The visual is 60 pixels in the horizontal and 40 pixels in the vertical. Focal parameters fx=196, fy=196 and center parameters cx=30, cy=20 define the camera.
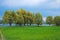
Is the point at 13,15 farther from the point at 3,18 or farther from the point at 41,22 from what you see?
the point at 41,22

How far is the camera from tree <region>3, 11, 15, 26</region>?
306 ft

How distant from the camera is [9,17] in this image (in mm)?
94750

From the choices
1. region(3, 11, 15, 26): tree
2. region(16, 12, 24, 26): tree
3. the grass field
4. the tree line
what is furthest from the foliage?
the grass field

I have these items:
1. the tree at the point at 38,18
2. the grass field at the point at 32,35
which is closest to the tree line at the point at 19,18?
the tree at the point at 38,18

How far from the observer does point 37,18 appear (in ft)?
367

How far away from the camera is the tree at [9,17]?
93.2 metres

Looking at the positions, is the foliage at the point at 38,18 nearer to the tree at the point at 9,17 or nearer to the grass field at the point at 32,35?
the tree at the point at 9,17

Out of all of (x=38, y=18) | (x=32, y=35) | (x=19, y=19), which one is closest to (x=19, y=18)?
(x=19, y=19)

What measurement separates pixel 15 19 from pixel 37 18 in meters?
21.8

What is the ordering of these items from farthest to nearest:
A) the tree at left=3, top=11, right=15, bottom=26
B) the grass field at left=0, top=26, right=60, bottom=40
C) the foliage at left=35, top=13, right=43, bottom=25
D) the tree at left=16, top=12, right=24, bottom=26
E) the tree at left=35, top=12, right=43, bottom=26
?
the foliage at left=35, top=13, right=43, bottom=25 < the tree at left=35, top=12, right=43, bottom=26 < the tree at left=3, top=11, right=15, bottom=26 < the tree at left=16, top=12, right=24, bottom=26 < the grass field at left=0, top=26, right=60, bottom=40

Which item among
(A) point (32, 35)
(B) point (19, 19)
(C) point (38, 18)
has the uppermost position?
(C) point (38, 18)

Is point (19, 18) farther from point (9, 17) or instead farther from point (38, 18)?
point (38, 18)

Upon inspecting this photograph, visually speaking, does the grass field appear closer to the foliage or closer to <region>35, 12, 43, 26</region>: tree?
<region>35, 12, 43, 26</region>: tree

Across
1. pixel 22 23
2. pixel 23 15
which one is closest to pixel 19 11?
pixel 23 15
